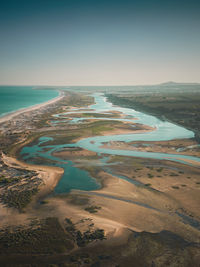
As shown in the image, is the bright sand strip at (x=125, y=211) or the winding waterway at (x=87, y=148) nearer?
the bright sand strip at (x=125, y=211)

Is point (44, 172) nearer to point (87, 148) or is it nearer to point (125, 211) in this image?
point (87, 148)

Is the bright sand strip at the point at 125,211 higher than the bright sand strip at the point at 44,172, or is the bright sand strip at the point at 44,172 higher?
the bright sand strip at the point at 44,172

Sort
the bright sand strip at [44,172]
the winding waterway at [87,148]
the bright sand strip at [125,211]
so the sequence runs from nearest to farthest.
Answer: the bright sand strip at [125,211] → the bright sand strip at [44,172] → the winding waterway at [87,148]

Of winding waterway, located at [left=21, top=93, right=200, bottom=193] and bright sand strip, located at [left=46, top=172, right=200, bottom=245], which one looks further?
winding waterway, located at [left=21, top=93, right=200, bottom=193]

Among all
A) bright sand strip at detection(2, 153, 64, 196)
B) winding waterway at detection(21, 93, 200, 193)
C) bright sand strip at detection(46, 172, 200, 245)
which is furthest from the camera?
winding waterway at detection(21, 93, 200, 193)

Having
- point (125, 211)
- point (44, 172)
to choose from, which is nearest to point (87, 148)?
point (44, 172)

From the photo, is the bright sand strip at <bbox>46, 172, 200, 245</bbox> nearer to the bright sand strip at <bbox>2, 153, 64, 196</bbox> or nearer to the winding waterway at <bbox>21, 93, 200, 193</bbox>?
the winding waterway at <bbox>21, 93, 200, 193</bbox>

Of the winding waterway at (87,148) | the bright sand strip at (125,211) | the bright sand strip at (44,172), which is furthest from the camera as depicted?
the winding waterway at (87,148)

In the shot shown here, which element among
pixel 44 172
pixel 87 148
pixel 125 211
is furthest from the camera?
pixel 87 148

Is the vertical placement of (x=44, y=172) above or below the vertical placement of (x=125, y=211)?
above

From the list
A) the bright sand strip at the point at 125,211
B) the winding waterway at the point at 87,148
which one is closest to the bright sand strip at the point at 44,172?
the winding waterway at the point at 87,148

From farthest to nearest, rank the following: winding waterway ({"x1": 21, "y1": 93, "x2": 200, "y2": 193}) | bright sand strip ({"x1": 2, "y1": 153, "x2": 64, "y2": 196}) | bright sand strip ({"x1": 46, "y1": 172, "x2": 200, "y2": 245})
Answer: winding waterway ({"x1": 21, "y1": 93, "x2": 200, "y2": 193}) < bright sand strip ({"x1": 2, "y1": 153, "x2": 64, "y2": 196}) < bright sand strip ({"x1": 46, "y1": 172, "x2": 200, "y2": 245})

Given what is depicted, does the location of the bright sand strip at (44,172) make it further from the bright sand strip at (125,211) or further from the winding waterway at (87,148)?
the bright sand strip at (125,211)

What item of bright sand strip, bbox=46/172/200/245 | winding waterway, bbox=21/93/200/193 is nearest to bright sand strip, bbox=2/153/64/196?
winding waterway, bbox=21/93/200/193
